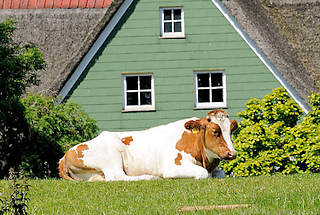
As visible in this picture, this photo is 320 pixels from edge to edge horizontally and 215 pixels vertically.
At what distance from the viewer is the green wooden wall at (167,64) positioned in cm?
1783

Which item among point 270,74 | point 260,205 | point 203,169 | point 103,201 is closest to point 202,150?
point 203,169

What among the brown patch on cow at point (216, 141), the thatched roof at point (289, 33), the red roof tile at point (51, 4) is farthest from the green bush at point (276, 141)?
the red roof tile at point (51, 4)

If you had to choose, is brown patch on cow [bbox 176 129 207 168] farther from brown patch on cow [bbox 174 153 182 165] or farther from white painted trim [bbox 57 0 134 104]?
white painted trim [bbox 57 0 134 104]

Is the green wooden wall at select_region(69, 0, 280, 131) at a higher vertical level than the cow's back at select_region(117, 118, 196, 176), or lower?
higher

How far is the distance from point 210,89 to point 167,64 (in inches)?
55.6

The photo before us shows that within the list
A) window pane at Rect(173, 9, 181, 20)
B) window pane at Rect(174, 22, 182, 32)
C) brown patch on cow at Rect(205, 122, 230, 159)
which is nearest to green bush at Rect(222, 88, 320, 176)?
brown patch on cow at Rect(205, 122, 230, 159)

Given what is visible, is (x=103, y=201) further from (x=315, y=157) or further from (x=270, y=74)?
(x=270, y=74)

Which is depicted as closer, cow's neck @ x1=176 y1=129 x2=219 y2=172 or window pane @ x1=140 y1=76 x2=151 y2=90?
cow's neck @ x1=176 y1=129 x2=219 y2=172

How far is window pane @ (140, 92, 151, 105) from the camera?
18141 mm

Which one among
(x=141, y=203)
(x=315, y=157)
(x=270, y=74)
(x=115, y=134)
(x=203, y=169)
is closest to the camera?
(x=141, y=203)

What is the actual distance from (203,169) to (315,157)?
368 cm

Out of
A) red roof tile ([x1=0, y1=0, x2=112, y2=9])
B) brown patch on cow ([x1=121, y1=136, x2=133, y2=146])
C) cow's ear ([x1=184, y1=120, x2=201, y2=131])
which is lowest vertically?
brown patch on cow ([x1=121, y1=136, x2=133, y2=146])

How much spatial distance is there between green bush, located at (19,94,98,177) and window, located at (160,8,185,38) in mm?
4351

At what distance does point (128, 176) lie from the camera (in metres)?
10.7
